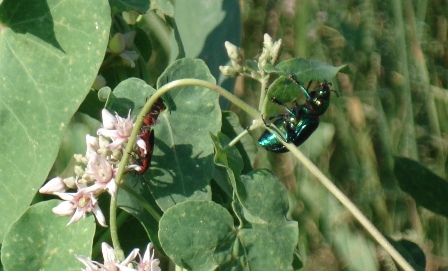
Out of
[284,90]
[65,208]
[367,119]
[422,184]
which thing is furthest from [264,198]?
[367,119]

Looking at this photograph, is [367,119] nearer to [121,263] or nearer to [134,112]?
[134,112]

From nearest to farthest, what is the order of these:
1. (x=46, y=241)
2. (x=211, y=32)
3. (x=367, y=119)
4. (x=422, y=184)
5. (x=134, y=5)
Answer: (x=46, y=241) < (x=134, y=5) < (x=211, y=32) < (x=422, y=184) < (x=367, y=119)

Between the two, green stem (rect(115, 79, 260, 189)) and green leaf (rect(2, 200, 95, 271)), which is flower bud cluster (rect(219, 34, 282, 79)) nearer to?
green stem (rect(115, 79, 260, 189))

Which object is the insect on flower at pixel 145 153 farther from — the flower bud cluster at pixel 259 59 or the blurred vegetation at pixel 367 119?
the blurred vegetation at pixel 367 119

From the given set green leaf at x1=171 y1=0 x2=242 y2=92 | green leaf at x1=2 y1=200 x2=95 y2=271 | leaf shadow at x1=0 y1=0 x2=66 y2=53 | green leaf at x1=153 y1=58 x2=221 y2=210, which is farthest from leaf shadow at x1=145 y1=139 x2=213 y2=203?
green leaf at x1=171 y1=0 x2=242 y2=92

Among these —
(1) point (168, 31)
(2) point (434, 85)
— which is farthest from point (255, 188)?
(2) point (434, 85)

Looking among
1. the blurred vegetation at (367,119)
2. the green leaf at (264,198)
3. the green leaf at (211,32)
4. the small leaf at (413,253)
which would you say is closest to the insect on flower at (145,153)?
the green leaf at (264,198)

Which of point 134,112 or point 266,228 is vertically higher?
point 134,112
